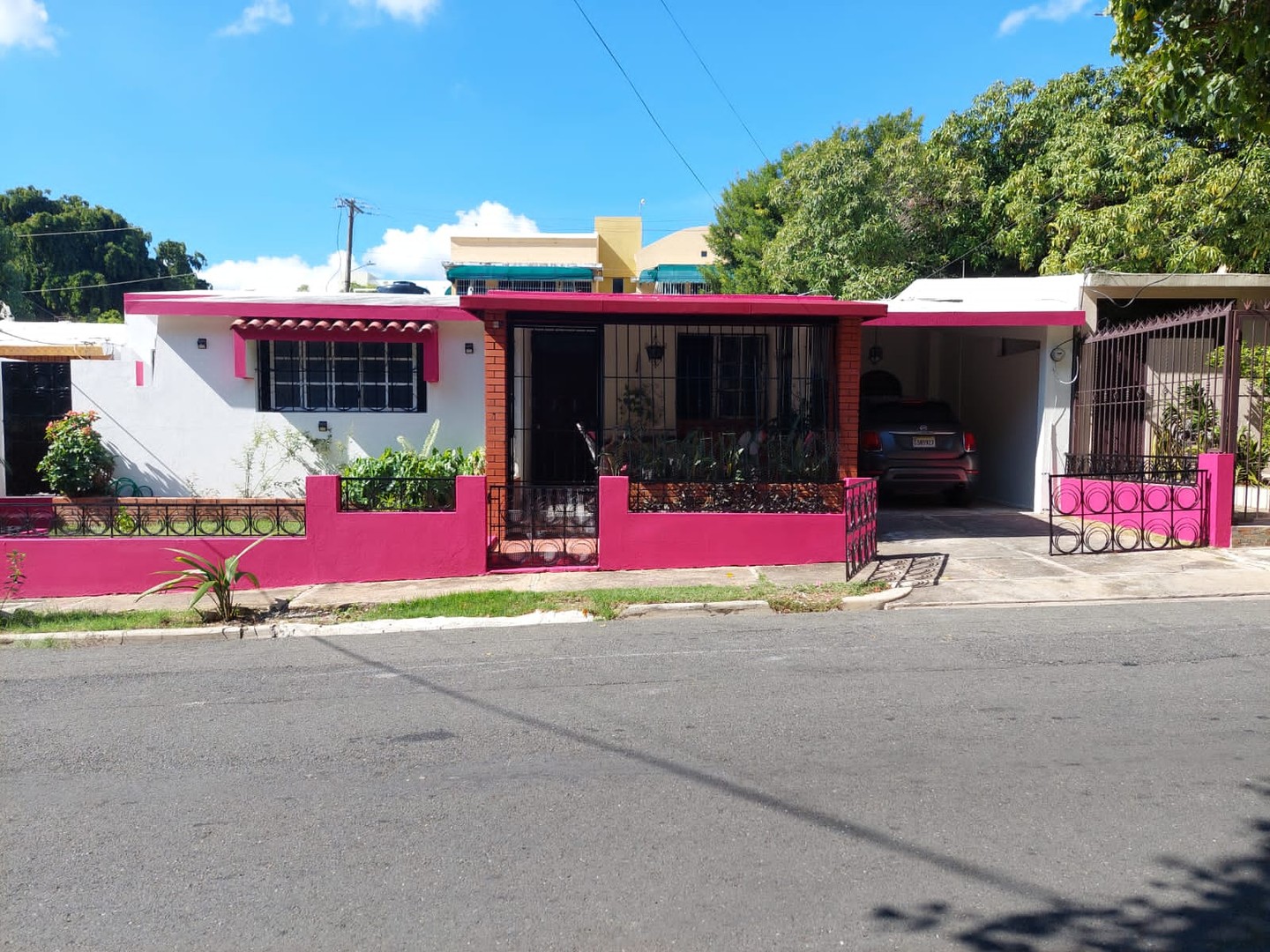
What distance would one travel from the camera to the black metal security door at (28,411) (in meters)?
12.3

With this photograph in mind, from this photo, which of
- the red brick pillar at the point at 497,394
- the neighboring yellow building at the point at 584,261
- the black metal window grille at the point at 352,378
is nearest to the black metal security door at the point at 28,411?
the black metal window grille at the point at 352,378

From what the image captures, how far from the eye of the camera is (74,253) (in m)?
41.0

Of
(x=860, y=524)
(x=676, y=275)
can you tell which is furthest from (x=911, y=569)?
(x=676, y=275)

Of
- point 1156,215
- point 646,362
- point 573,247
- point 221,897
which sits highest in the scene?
point 573,247

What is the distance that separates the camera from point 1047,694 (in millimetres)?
4984

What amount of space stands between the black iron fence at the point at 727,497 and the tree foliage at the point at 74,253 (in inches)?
1487

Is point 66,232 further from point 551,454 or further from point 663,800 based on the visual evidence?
point 663,800

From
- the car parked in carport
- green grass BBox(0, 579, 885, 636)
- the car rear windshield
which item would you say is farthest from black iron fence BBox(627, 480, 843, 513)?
the car rear windshield

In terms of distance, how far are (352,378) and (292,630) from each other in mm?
5506

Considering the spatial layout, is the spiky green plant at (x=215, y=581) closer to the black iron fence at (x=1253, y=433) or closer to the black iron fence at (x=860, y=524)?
the black iron fence at (x=860, y=524)

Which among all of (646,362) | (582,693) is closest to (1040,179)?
(646,362)

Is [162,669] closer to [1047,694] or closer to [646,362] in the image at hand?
[1047,694]

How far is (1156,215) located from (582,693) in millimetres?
13607

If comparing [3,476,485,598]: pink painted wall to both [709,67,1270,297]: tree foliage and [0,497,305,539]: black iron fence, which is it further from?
[709,67,1270,297]: tree foliage
